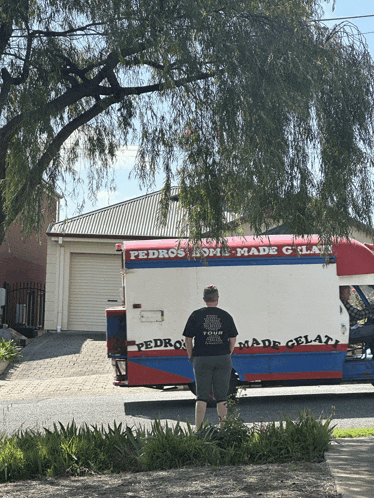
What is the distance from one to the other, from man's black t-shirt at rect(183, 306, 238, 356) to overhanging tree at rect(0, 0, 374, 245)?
1.21m

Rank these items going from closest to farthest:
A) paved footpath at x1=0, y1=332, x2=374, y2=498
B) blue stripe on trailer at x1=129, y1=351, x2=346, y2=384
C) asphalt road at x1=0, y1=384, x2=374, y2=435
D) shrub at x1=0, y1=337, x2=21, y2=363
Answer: paved footpath at x1=0, y1=332, x2=374, y2=498
asphalt road at x1=0, y1=384, x2=374, y2=435
blue stripe on trailer at x1=129, y1=351, x2=346, y2=384
shrub at x1=0, y1=337, x2=21, y2=363

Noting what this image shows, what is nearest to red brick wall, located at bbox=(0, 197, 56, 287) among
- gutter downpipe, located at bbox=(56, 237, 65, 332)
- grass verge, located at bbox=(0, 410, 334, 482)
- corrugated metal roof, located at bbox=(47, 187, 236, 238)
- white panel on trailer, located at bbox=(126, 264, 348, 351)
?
gutter downpipe, located at bbox=(56, 237, 65, 332)

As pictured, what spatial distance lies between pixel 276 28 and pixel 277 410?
19.9 ft

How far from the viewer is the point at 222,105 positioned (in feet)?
20.1

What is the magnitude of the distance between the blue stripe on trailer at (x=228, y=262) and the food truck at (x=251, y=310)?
0.7 inches

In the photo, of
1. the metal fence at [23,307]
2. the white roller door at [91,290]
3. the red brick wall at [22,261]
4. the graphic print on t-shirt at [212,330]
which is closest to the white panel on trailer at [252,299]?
the graphic print on t-shirt at [212,330]

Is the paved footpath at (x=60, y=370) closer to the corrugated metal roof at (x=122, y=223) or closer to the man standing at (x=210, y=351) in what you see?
the corrugated metal roof at (x=122, y=223)

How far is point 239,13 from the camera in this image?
6555 mm

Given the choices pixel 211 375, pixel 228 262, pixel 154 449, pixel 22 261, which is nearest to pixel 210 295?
pixel 211 375

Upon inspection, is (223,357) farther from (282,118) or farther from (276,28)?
(276,28)

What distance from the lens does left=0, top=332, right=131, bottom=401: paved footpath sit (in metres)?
13.0

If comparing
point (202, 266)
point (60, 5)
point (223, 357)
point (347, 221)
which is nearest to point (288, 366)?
point (202, 266)

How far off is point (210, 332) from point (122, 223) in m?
15.2

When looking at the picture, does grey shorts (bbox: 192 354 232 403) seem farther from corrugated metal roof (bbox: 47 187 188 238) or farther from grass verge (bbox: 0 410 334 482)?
corrugated metal roof (bbox: 47 187 188 238)
